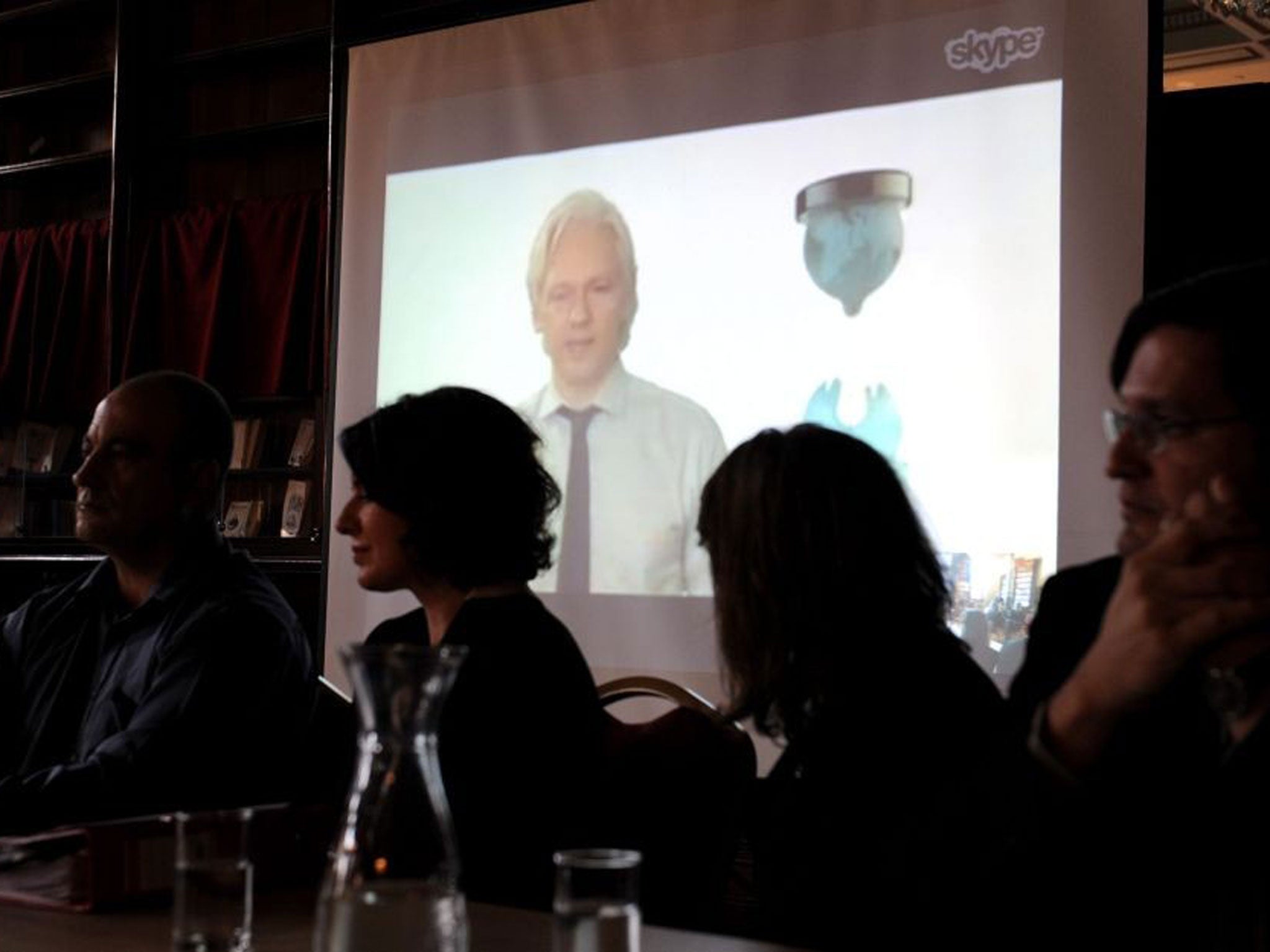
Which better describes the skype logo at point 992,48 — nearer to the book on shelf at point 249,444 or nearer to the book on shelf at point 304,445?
the book on shelf at point 304,445

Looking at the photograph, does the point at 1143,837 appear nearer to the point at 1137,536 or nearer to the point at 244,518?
the point at 1137,536

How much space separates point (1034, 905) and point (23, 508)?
18.8ft

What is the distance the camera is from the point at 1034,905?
136 centimetres

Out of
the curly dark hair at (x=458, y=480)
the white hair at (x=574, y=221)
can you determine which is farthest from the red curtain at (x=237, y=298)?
the curly dark hair at (x=458, y=480)

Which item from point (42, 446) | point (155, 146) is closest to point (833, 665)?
point (155, 146)

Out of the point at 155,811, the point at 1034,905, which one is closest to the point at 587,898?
the point at 1034,905

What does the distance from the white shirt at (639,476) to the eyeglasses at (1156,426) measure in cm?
275

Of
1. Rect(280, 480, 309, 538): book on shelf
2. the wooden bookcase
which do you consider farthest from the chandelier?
Rect(280, 480, 309, 538): book on shelf

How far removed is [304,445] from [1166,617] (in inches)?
182

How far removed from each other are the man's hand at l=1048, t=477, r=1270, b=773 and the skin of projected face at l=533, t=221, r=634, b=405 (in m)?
3.18

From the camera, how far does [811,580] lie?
1742 mm

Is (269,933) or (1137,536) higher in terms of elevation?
(1137,536)

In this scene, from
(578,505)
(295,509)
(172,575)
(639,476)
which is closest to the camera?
(172,575)

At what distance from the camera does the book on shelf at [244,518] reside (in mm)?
5766
